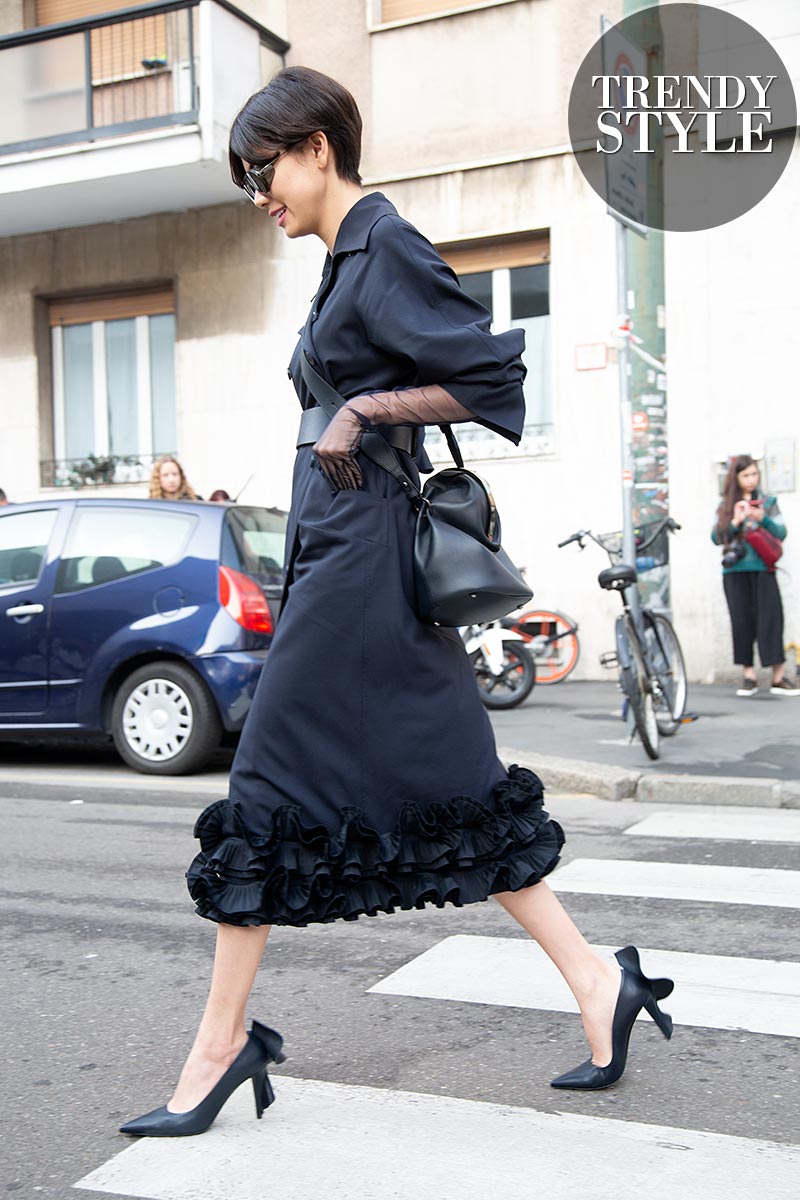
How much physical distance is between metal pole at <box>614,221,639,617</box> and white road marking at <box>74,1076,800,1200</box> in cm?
625

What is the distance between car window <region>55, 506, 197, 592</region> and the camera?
26.4 feet

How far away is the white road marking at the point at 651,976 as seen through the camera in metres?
3.48

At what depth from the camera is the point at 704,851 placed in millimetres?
5598

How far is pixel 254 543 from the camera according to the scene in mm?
8141

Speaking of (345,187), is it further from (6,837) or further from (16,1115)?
(6,837)

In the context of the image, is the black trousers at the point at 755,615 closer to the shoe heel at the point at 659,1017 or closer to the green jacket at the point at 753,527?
the green jacket at the point at 753,527

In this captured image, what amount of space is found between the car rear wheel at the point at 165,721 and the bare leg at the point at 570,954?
5.19m

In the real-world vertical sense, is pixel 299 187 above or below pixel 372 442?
above

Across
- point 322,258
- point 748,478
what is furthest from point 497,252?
point 748,478

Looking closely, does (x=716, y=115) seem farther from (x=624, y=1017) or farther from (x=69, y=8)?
(x=624, y=1017)

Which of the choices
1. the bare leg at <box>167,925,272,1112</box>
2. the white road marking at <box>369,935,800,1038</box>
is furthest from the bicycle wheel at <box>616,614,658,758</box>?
the bare leg at <box>167,925,272,1112</box>

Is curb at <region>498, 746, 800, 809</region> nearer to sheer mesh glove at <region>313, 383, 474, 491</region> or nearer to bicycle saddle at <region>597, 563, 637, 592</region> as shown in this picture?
bicycle saddle at <region>597, 563, 637, 592</region>

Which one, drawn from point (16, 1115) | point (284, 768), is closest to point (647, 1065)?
point (284, 768)

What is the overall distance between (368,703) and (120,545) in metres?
5.75
